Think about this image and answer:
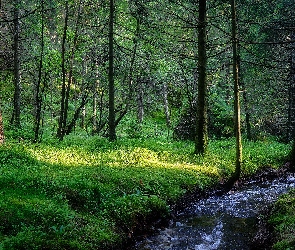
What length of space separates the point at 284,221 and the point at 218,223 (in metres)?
2.38

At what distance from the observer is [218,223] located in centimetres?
1238

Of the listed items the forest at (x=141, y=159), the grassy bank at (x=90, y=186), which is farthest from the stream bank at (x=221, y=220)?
the grassy bank at (x=90, y=186)

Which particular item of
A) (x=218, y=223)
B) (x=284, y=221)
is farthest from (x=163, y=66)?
(x=284, y=221)

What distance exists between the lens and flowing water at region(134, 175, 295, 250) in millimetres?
10695

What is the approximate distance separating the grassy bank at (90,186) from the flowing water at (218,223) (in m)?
0.73

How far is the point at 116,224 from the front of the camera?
1066cm

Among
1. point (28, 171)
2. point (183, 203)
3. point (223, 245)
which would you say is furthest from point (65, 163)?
point (223, 245)

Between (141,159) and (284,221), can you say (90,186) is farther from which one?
(284,221)

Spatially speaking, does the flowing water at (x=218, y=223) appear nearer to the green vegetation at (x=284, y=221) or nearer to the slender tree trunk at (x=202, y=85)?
the green vegetation at (x=284, y=221)

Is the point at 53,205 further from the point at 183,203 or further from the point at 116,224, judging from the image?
the point at 183,203

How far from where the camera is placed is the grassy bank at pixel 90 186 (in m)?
9.23

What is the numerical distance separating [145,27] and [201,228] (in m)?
14.7

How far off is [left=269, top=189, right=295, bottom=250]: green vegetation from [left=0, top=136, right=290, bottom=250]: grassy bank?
3364 mm

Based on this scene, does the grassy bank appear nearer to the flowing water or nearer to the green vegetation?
the flowing water
